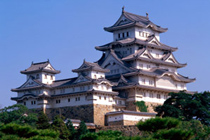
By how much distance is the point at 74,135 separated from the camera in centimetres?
5322

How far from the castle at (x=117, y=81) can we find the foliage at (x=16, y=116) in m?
5.65

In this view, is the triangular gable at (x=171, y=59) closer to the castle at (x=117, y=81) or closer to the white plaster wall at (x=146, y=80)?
the castle at (x=117, y=81)

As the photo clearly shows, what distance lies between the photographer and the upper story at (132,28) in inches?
2808

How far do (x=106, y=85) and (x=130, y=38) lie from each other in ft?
39.0

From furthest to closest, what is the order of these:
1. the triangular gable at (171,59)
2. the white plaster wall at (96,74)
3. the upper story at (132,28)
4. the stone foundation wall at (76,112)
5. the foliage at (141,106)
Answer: the triangular gable at (171,59) → the upper story at (132,28) → the foliage at (141,106) → the white plaster wall at (96,74) → the stone foundation wall at (76,112)

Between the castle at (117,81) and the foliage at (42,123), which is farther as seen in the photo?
the castle at (117,81)

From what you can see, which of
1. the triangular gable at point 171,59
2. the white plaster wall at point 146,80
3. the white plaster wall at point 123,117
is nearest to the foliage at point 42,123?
the white plaster wall at point 123,117

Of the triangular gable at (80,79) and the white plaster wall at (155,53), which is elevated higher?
the white plaster wall at (155,53)

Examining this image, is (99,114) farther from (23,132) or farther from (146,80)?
(23,132)

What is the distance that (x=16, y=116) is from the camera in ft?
188

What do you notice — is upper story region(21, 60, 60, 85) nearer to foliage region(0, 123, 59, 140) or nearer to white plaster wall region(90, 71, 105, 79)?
white plaster wall region(90, 71, 105, 79)

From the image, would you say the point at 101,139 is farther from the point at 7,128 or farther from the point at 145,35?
the point at 145,35

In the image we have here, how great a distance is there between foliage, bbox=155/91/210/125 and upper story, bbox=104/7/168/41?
52.5 ft

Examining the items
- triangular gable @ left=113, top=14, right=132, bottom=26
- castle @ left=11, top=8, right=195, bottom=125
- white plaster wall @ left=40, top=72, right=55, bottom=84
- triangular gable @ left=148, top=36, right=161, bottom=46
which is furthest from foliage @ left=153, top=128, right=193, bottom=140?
triangular gable @ left=113, top=14, right=132, bottom=26
